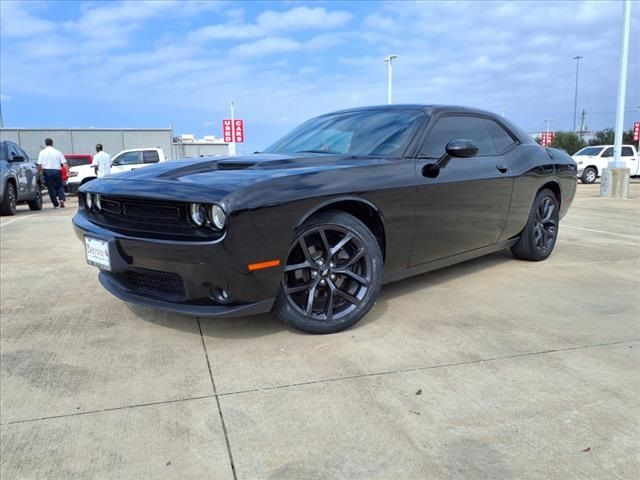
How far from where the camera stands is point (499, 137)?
4363 millimetres

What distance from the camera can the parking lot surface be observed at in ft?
5.99

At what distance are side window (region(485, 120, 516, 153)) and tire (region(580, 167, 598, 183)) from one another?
1720 centimetres

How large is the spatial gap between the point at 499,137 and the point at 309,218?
2348mm

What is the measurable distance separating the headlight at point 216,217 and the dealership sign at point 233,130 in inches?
953

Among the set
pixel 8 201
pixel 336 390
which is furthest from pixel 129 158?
pixel 336 390

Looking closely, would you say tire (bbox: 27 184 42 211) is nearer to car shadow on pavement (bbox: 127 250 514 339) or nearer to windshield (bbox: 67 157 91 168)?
car shadow on pavement (bbox: 127 250 514 339)

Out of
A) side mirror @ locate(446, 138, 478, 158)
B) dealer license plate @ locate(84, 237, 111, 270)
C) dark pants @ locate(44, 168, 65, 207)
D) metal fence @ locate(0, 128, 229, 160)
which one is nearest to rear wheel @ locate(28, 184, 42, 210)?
dark pants @ locate(44, 168, 65, 207)

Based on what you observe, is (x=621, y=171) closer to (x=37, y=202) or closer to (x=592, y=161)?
(x=592, y=161)

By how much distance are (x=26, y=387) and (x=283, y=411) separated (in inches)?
49.1

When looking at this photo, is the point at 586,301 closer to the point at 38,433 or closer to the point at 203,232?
the point at 203,232

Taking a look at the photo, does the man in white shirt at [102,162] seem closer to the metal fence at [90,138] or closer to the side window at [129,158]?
the side window at [129,158]

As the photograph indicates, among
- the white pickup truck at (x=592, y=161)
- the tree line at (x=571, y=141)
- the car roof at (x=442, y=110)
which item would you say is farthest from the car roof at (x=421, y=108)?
the tree line at (x=571, y=141)

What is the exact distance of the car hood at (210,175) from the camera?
2555 mm

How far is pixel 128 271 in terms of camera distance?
2840 millimetres
